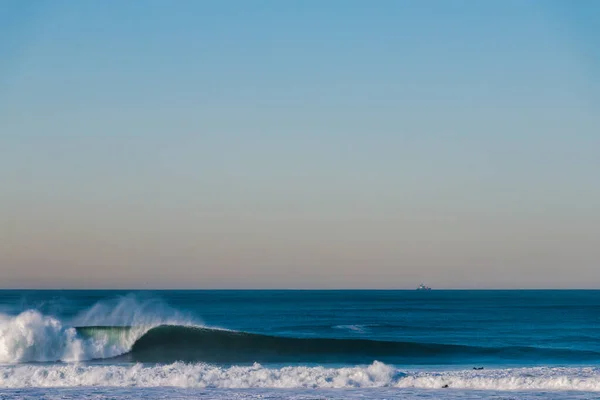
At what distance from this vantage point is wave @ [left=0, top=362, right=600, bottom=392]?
20.6 m

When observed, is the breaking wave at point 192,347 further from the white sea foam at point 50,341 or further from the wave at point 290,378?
the wave at point 290,378

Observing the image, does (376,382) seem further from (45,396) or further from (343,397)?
(45,396)

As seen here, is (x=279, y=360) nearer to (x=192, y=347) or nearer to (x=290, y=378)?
(x=192, y=347)

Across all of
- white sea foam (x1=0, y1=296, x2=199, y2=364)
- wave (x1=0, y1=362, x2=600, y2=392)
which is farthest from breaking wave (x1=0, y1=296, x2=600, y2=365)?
wave (x1=0, y1=362, x2=600, y2=392)

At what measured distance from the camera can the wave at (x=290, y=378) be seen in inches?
813

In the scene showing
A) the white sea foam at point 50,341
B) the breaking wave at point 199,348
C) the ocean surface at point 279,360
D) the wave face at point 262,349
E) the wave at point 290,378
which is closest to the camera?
the ocean surface at point 279,360

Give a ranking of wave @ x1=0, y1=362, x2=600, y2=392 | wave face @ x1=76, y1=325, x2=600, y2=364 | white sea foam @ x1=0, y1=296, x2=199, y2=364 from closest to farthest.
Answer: wave @ x1=0, y1=362, x2=600, y2=392 < white sea foam @ x1=0, y1=296, x2=199, y2=364 < wave face @ x1=76, y1=325, x2=600, y2=364

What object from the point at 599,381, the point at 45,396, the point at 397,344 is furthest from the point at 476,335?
the point at 45,396

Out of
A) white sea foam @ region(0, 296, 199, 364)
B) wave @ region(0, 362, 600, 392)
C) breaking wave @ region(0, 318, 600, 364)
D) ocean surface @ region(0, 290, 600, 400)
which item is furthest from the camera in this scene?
breaking wave @ region(0, 318, 600, 364)

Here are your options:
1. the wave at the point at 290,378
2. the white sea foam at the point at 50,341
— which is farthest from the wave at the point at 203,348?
the wave at the point at 290,378

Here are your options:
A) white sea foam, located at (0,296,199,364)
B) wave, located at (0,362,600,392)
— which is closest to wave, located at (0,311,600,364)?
white sea foam, located at (0,296,199,364)

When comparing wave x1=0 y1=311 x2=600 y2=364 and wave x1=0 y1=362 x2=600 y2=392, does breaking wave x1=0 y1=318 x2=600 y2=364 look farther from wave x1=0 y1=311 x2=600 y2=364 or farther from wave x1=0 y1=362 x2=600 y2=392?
wave x1=0 y1=362 x2=600 y2=392

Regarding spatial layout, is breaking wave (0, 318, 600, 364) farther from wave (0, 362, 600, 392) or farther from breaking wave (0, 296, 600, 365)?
wave (0, 362, 600, 392)

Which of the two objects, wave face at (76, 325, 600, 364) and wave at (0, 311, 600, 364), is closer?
wave at (0, 311, 600, 364)
